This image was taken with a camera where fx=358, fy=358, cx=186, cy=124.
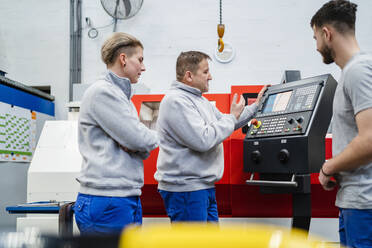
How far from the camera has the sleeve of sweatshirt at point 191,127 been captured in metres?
1.88

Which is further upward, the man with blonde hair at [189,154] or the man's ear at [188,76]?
the man's ear at [188,76]

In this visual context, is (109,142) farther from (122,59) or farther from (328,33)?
(328,33)

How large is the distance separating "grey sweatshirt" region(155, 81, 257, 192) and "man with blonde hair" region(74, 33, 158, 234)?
259 millimetres

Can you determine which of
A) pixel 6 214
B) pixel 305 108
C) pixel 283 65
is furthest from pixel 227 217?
pixel 283 65

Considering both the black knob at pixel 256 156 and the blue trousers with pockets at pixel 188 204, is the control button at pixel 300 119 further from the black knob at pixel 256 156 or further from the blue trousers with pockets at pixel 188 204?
the blue trousers with pockets at pixel 188 204

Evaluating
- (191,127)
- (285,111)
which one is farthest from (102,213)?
(285,111)

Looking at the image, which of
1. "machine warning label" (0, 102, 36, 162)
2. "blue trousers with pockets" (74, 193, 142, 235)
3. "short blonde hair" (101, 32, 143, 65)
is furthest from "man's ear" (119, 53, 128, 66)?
"machine warning label" (0, 102, 36, 162)

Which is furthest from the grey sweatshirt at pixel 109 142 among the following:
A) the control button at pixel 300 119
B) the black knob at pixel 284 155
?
the control button at pixel 300 119

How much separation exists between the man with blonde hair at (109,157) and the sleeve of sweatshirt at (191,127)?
0.78 ft

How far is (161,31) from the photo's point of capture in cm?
515

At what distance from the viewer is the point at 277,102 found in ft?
7.01

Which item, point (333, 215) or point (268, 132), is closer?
point (268, 132)

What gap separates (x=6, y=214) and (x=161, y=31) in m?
3.09

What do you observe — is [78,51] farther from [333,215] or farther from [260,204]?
[333,215]
